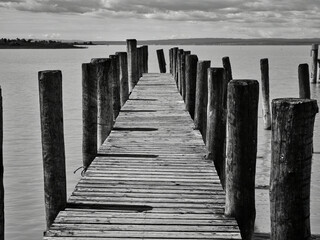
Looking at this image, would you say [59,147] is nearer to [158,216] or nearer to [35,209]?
[158,216]

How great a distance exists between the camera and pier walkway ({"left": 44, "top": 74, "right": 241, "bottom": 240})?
407 centimetres

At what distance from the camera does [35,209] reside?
7.75 metres

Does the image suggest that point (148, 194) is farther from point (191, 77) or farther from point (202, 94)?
point (191, 77)

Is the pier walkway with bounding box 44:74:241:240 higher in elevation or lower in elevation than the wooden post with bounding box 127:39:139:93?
lower

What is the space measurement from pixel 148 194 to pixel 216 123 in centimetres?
155

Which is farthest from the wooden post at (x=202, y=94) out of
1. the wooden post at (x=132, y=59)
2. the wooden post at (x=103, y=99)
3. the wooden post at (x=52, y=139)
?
the wooden post at (x=132, y=59)

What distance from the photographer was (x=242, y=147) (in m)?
4.04

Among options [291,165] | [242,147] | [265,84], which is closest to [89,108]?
[242,147]

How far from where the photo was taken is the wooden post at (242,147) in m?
4.03

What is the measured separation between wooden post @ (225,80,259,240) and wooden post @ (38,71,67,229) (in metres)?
1.45

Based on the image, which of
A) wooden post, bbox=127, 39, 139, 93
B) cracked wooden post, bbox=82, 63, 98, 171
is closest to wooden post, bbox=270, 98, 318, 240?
cracked wooden post, bbox=82, 63, 98, 171

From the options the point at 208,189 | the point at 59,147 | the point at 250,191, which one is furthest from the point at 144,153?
the point at 250,191

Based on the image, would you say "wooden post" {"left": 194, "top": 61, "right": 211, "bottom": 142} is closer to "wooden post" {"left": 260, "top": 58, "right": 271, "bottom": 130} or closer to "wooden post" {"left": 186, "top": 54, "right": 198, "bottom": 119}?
"wooden post" {"left": 186, "top": 54, "right": 198, "bottom": 119}

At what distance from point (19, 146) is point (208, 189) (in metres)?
8.35
